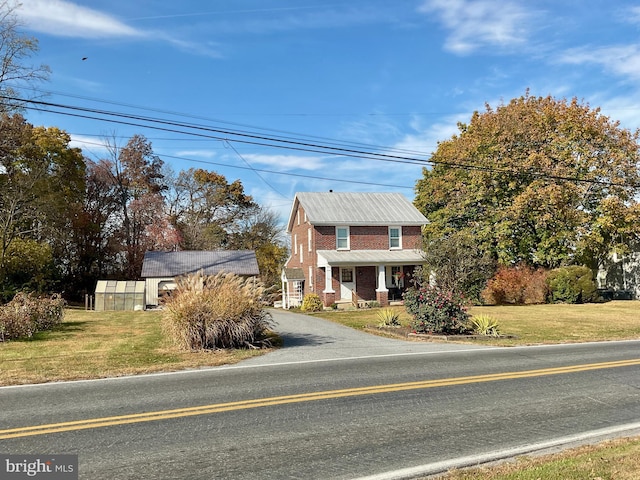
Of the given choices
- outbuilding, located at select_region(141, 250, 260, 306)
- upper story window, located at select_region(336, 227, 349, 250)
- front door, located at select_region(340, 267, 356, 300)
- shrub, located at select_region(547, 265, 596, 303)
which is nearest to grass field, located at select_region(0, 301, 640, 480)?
shrub, located at select_region(547, 265, 596, 303)

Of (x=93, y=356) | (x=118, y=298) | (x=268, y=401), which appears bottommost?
(x=268, y=401)

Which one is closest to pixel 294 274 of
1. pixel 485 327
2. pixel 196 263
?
pixel 196 263

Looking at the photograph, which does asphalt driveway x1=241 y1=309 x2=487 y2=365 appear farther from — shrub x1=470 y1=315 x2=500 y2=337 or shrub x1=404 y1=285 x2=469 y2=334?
shrub x1=470 y1=315 x2=500 y2=337

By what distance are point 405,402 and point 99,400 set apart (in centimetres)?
467

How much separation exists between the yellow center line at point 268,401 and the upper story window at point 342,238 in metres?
24.2

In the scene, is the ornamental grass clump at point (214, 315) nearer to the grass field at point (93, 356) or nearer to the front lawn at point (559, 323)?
the grass field at point (93, 356)

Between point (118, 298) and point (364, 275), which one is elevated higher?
point (364, 275)

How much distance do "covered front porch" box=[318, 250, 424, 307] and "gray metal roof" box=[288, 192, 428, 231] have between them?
220 centimetres

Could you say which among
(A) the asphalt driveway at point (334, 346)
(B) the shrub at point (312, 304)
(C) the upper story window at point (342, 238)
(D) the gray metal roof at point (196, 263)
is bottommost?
(A) the asphalt driveway at point (334, 346)

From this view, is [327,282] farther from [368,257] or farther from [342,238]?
[342,238]

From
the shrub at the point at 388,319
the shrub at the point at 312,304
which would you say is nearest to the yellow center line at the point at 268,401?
the shrub at the point at 388,319

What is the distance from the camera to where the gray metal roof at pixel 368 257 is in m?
32.1

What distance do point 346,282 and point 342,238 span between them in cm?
313

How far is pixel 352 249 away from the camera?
34.5 meters
